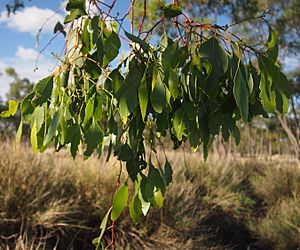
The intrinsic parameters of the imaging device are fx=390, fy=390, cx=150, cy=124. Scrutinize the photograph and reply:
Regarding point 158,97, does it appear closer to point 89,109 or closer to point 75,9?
point 89,109

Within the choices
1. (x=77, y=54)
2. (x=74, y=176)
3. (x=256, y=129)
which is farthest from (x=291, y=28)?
(x=256, y=129)

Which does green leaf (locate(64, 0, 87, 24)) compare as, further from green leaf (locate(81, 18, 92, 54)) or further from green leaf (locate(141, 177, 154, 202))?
green leaf (locate(141, 177, 154, 202))

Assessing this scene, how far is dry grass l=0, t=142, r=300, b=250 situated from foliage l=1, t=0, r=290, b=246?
2270mm

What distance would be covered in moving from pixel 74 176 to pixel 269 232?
2.63 metres

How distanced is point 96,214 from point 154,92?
362 centimetres

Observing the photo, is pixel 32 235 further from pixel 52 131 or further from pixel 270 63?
pixel 270 63

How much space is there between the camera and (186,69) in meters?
0.94

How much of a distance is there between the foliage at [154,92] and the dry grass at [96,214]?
2270 mm

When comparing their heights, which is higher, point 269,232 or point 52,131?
point 52,131

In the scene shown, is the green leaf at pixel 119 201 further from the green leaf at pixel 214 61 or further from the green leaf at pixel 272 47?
the green leaf at pixel 272 47

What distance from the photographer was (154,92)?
2.78 feet

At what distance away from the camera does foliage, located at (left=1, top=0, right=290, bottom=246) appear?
862 millimetres

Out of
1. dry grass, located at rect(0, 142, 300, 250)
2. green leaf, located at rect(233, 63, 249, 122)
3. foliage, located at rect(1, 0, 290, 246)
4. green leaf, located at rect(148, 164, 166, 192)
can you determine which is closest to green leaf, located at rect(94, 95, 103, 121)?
foliage, located at rect(1, 0, 290, 246)

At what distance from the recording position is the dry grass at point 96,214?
3.79 meters
